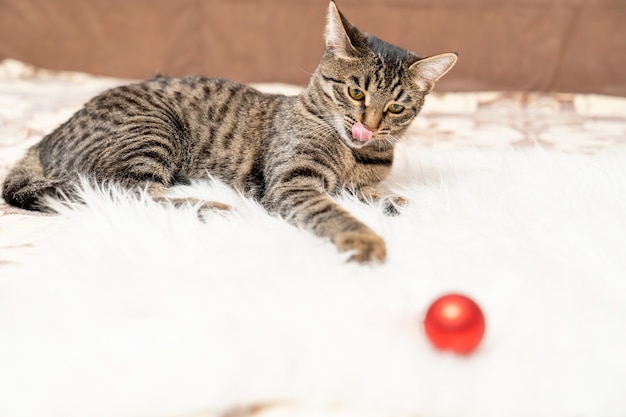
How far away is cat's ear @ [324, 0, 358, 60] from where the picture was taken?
1362mm

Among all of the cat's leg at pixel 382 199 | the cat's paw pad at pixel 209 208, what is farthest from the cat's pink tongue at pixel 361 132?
the cat's paw pad at pixel 209 208

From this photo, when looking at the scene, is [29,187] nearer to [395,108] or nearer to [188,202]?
[188,202]

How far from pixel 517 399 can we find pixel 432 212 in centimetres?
58

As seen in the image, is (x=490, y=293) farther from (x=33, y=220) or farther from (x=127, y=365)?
(x=33, y=220)

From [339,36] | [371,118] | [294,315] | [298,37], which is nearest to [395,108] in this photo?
[371,118]

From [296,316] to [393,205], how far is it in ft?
1.91

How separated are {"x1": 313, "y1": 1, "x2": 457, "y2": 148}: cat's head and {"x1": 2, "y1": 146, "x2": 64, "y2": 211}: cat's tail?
0.71m

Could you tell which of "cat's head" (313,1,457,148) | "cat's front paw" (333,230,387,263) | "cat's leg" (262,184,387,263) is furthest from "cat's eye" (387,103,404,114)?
"cat's front paw" (333,230,387,263)

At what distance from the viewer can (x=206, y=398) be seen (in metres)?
0.71

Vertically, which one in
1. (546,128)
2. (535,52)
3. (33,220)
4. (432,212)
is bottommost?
(33,220)

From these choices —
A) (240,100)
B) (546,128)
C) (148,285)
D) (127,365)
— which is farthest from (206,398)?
(546,128)

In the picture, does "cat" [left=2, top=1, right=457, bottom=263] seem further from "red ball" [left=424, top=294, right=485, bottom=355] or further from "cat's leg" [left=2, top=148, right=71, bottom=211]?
"red ball" [left=424, top=294, right=485, bottom=355]

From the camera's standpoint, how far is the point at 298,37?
9.19 feet

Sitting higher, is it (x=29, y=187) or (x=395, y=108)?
(x=395, y=108)
